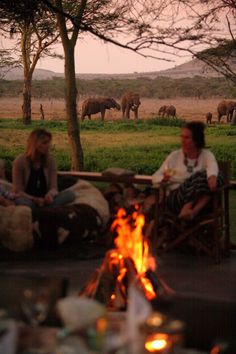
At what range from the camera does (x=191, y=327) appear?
435 centimetres

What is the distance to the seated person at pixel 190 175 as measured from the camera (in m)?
7.05

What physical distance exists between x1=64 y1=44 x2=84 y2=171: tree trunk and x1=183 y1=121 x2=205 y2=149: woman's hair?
315 inches

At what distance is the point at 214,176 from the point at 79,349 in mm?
4223

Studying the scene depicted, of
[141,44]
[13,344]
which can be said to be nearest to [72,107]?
[141,44]

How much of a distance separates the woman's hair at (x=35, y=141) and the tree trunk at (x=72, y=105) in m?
7.60

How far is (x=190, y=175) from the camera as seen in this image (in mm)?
7273

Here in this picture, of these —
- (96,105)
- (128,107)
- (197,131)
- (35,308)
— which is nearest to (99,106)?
(96,105)

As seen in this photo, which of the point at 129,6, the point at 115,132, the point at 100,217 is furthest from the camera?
the point at 115,132

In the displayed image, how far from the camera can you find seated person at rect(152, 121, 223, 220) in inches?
277

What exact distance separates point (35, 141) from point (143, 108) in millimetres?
51749

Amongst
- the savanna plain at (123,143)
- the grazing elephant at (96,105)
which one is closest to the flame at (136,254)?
the savanna plain at (123,143)

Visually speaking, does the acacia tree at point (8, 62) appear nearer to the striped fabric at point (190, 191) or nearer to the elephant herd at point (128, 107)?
the elephant herd at point (128, 107)

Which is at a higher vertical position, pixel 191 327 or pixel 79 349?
pixel 79 349

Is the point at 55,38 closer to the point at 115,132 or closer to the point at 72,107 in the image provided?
the point at 115,132
